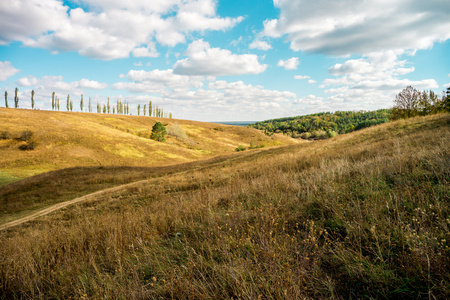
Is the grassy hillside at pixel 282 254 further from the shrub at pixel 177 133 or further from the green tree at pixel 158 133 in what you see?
the shrub at pixel 177 133

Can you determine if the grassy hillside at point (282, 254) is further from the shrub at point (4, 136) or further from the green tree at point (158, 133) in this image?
the green tree at point (158, 133)

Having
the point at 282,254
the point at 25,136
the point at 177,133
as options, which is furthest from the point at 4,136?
the point at 282,254

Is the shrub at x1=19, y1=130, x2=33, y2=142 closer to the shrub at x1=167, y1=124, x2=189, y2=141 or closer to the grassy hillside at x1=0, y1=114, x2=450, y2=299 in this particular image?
the shrub at x1=167, y1=124, x2=189, y2=141

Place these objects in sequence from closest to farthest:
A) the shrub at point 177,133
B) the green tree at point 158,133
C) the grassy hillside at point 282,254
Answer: the grassy hillside at point 282,254
the green tree at point 158,133
the shrub at point 177,133

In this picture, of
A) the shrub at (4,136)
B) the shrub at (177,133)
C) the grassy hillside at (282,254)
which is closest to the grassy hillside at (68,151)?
the shrub at (4,136)

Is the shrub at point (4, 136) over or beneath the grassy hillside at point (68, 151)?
over

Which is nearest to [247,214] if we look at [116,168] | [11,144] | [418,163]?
[418,163]

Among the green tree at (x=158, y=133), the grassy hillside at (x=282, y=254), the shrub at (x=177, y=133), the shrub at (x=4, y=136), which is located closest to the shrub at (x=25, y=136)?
the shrub at (x=4, y=136)

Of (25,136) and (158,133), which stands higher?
(158,133)

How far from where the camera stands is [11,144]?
3625cm

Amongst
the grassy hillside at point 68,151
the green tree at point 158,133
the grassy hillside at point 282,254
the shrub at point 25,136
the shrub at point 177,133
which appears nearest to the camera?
the grassy hillside at point 282,254

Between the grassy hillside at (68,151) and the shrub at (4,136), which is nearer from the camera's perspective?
the grassy hillside at (68,151)

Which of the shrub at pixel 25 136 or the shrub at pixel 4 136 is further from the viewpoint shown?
the shrub at pixel 25 136

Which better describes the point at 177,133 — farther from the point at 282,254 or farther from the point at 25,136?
the point at 282,254
